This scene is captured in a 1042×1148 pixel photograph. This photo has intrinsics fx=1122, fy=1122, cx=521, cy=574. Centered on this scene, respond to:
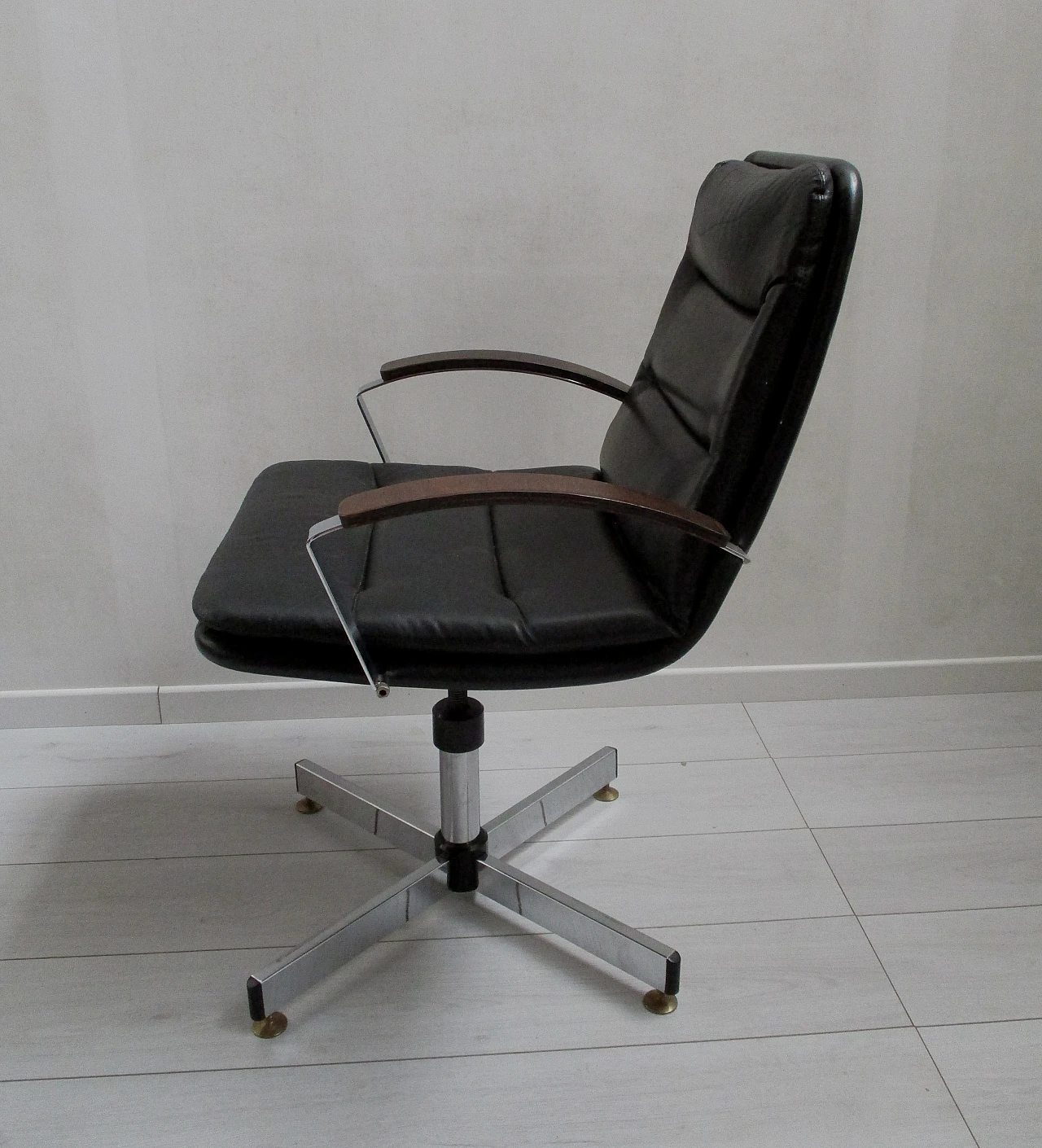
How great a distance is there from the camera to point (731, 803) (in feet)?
6.15

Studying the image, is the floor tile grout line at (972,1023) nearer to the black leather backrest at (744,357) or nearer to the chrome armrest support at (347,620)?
the black leather backrest at (744,357)

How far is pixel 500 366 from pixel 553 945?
85 cm

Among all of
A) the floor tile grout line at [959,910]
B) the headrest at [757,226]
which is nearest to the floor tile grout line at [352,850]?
the floor tile grout line at [959,910]

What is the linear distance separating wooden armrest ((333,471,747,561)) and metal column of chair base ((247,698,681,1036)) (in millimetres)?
482

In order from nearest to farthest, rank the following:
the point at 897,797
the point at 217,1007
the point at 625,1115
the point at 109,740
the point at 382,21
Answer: the point at 625,1115 < the point at 217,1007 < the point at 382,21 < the point at 897,797 < the point at 109,740

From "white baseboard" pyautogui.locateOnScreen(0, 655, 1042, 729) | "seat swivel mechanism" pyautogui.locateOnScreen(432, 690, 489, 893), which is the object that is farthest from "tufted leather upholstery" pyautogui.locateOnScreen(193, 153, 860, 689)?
"white baseboard" pyautogui.locateOnScreen(0, 655, 1042, 729)

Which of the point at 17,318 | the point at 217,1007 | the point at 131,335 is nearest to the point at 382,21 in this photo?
the point at 131,335

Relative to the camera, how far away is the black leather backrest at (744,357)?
118cm

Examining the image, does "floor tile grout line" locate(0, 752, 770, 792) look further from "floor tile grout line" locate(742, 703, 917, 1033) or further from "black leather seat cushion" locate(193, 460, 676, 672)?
"black leather seat cushion" locate(193, 460, 676, 672)

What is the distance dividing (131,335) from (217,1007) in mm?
1105

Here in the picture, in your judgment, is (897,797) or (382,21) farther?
(897,797)

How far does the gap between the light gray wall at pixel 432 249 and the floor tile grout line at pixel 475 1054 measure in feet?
2.93

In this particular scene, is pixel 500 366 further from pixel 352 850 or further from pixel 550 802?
pixel 352 850

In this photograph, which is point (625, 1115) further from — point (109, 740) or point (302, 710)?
point (109, 740)
